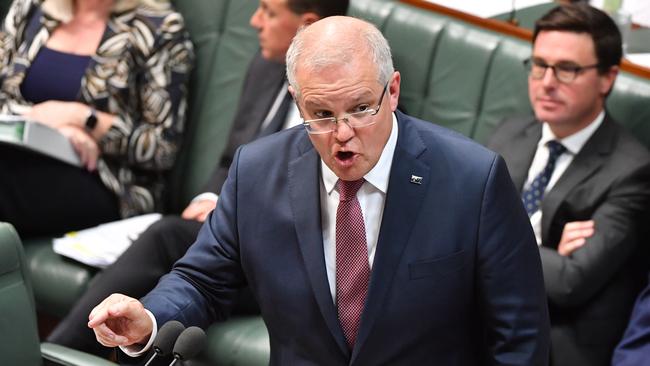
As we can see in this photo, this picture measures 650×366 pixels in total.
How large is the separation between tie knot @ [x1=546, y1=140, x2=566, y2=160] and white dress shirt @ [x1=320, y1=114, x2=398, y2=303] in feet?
2.73

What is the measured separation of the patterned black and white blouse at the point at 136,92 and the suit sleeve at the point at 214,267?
127 centimetres

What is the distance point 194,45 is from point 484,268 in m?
1.74

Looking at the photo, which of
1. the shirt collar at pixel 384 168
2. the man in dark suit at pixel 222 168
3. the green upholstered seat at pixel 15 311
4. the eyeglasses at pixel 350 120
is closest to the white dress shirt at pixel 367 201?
the shirt collar at pixel 384 168

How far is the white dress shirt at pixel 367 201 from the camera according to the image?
181 cm

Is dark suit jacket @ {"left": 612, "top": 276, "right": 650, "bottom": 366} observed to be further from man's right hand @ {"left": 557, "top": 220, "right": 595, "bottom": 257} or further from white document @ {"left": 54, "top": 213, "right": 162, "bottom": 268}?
white document @ {"left": 54, "top": 213, "right": 162, "bottom": 268}

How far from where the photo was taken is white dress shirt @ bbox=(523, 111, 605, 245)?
254 cm

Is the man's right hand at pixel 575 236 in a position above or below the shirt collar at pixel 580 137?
below

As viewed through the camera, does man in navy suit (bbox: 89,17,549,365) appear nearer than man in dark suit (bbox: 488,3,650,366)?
Yes

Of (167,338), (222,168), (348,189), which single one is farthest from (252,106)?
(167,338)

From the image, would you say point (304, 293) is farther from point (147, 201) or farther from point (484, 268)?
point (147, 201)

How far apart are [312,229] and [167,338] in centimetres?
37

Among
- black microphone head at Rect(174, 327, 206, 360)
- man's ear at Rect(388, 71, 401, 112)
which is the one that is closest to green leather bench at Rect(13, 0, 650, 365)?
man's ear at Rect(388, 71, 401, 112)

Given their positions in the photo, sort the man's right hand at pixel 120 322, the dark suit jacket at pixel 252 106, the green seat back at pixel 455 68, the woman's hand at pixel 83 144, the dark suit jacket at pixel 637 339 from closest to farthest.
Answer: the man's right hand at pixel 120 322
the dark suit jacket at pixel 637 339
the green seat back at pixel 455 68
the dark suit jacket at pixel 252 106
the woman's hand at pixel 83 144

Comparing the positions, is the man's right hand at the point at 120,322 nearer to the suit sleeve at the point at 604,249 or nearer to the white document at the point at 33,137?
the suit sleeve at the point at 604,249
